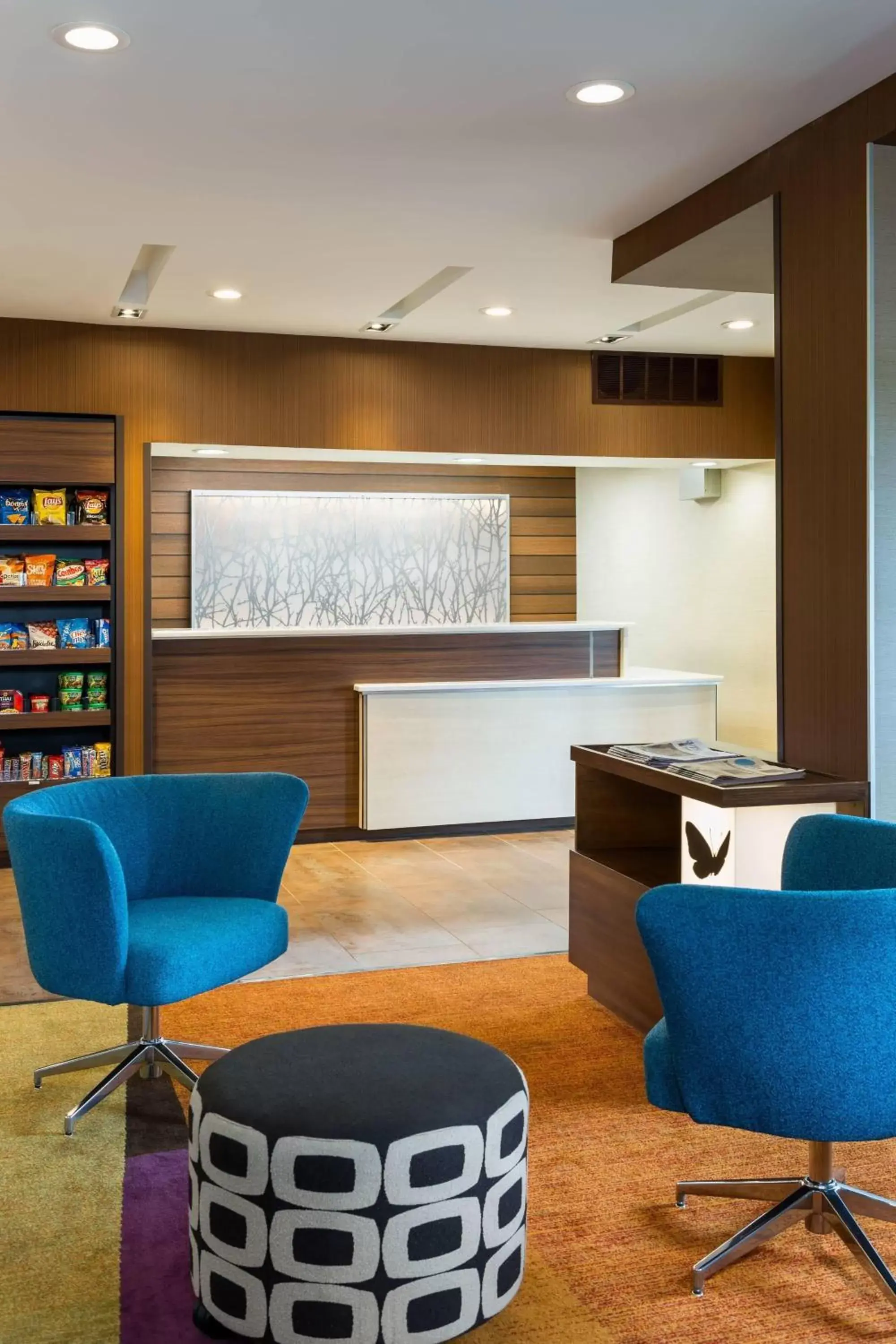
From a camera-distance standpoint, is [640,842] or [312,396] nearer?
[640,842]

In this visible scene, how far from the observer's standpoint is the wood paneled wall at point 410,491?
854cm

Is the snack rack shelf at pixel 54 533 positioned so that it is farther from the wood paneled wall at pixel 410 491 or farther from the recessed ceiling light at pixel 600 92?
the recessed ceiling light at pixel 600 92

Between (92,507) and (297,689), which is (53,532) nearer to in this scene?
(92,507)

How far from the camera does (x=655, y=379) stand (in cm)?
717

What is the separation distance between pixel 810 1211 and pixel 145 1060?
179 cm

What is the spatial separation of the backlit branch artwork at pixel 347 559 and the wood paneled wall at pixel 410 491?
0.24 ft

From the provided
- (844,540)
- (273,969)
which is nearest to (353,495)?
(273,969)

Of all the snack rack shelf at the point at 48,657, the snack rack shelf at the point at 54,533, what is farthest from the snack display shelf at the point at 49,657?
the snack rack shelf at the point at 54,533

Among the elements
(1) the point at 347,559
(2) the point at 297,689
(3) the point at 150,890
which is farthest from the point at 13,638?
(1) the point at 347,559

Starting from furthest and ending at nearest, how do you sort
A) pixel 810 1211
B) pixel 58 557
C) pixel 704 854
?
pixel 58 557 → pixel 704 854 → pixel 810 1211

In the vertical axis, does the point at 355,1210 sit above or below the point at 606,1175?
above

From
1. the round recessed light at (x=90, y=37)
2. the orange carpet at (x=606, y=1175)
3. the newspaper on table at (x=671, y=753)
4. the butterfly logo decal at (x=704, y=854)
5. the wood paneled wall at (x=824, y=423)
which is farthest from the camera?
the newspaper on table at (x=671, y=753)

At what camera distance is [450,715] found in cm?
711

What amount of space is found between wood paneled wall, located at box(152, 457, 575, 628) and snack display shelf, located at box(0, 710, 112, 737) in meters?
2.00
